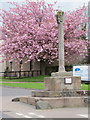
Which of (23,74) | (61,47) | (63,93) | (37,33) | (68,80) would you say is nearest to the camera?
(63,93)

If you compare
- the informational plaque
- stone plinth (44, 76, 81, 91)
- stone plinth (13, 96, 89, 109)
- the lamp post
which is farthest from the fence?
→ stone plinth (13, 96, 89, 109)

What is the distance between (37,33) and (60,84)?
91.4ft

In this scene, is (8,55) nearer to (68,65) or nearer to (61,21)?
(68,65)

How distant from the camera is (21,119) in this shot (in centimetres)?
991

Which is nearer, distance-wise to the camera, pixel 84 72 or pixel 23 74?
pixel 84 72

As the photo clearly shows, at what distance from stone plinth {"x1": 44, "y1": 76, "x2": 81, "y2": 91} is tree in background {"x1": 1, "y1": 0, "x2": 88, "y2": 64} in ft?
86.9

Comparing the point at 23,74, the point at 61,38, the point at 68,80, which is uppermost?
the point at 61,38

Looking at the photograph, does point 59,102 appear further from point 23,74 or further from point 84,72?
point 23,74

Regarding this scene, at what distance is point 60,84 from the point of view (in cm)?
1390

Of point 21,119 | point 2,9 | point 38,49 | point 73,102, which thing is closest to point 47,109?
point 73,102

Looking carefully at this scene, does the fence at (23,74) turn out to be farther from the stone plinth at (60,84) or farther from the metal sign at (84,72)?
the stone plinth at (60,84)

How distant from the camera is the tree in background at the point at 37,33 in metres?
41.7

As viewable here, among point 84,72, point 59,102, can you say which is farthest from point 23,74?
point 59,102

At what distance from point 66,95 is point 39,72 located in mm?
36974
